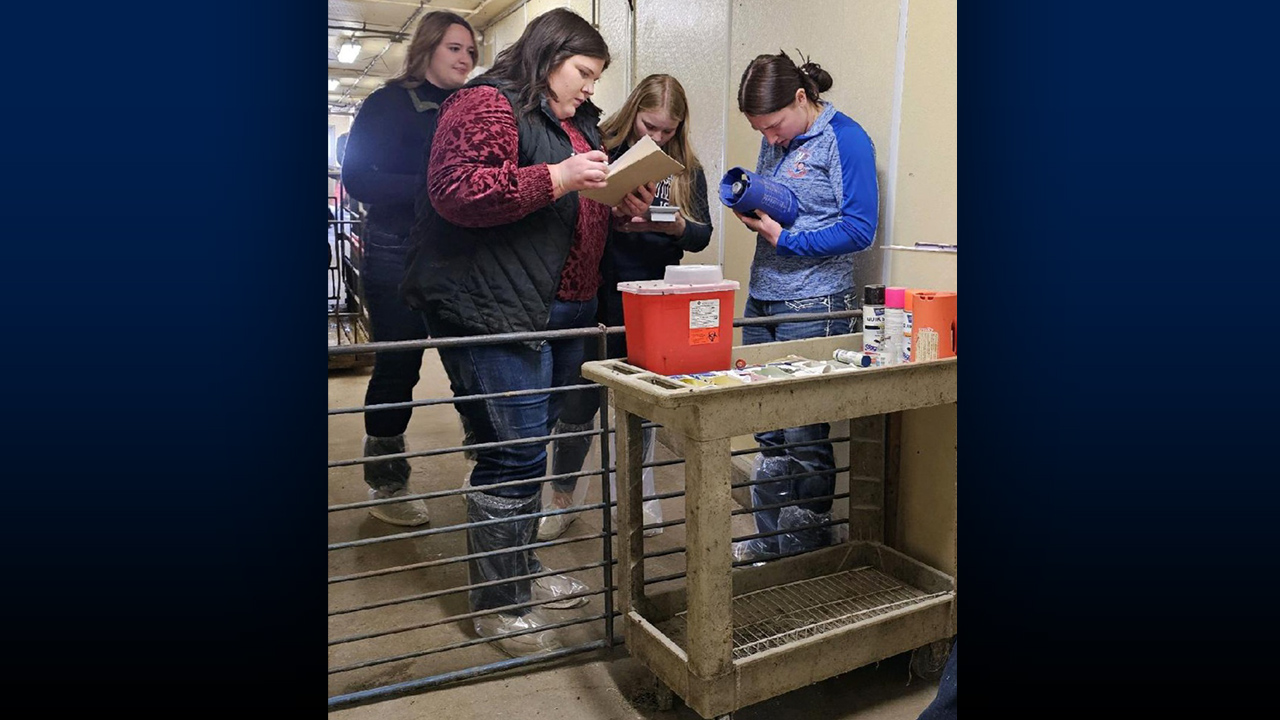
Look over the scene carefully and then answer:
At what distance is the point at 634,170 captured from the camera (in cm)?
227

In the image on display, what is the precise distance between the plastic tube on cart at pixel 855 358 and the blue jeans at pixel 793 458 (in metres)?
0.43

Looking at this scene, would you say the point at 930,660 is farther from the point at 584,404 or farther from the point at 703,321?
the point at 584,404

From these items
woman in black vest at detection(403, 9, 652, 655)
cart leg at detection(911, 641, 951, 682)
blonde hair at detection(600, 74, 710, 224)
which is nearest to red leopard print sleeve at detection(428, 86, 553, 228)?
woman in black vest at detection(403, 9, 652, 655)

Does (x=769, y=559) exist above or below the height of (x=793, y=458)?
below

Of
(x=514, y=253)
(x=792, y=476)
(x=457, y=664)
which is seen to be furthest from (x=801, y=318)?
(x=457, y=664)

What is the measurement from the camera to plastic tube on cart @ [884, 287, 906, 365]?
205 centimetres

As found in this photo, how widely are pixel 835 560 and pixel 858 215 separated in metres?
0.90

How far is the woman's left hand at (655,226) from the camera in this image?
250 centimetres

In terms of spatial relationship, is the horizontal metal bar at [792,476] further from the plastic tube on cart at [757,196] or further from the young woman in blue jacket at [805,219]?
the plastic tube on cart at [757,196]

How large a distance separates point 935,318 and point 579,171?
88 cm

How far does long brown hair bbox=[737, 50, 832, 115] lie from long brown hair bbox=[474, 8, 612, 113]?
1.59 ft
